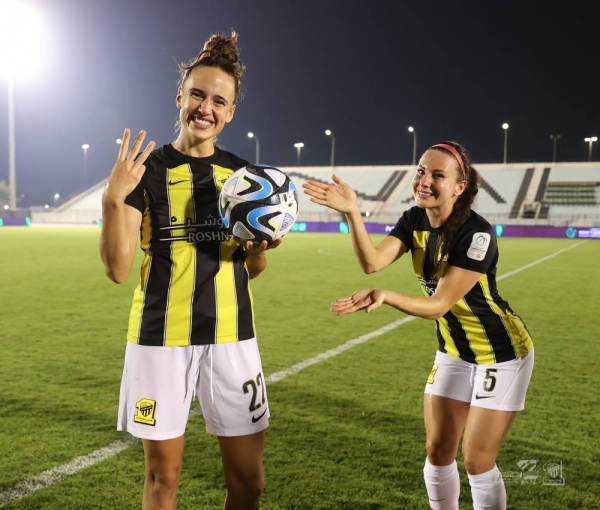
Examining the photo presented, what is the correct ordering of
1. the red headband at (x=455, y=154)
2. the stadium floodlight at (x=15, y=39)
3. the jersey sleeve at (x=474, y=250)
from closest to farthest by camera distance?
the jersey sleeve at (x=474, y=250) < the red headband at (x=455, y=154) < the stadium floodlight at (x=15, y=39)

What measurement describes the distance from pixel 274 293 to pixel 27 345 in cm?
526

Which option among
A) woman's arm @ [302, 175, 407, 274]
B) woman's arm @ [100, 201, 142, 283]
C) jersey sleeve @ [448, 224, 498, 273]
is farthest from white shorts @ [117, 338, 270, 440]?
jersey sleeve @ [448, 224, 498, 273]

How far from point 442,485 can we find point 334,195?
1.53m

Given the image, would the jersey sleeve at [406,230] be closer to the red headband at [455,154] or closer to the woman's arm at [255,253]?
the red headband at [455,154]

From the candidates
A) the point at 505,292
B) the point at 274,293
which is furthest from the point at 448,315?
the point at 505,292

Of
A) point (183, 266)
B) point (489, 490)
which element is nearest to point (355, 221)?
point (183, 266)

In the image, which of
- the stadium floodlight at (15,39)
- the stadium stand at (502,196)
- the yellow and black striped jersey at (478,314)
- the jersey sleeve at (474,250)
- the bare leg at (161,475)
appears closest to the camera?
the bare leg at (161,475)

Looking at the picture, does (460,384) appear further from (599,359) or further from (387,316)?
(387,316)

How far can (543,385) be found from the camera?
5.97 metres

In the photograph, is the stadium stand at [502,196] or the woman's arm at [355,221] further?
the stadium stand at [502,196]

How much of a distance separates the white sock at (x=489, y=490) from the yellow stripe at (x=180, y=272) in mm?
1564

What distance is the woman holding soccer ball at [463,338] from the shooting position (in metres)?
3.03

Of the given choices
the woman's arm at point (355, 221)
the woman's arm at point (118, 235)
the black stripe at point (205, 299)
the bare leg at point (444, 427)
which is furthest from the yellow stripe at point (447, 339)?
the woman's arm at point (118, 235)

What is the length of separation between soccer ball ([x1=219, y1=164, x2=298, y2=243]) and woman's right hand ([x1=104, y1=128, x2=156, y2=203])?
35 cm
